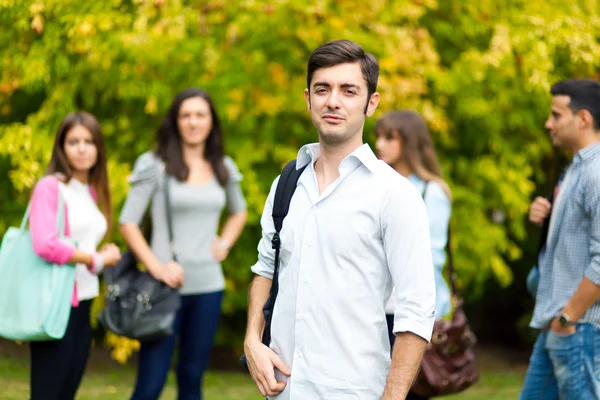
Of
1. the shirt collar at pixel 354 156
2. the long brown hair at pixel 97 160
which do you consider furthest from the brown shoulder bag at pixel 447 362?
the shirt collar at pixel 354 156

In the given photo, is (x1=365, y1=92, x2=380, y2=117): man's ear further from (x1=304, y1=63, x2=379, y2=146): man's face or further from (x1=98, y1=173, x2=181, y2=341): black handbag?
(x1=98, y1=173, x2=181, y2=341): black handbag

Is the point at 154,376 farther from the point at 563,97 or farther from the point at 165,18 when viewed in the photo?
the point at 165,18

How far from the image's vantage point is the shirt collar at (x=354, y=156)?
2.92m

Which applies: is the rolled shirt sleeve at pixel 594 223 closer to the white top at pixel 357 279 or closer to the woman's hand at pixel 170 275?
the white top at pixel 357 279

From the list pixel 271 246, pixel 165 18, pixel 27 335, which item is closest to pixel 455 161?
pixel 165 18

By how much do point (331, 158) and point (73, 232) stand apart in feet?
7.65

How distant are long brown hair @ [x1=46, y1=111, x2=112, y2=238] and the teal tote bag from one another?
335 millimetres

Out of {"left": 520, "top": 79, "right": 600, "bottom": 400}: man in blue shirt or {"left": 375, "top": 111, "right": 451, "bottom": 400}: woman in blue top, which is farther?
{"left": 375, "top": 111, "right": 451, "bottom": 400}: woman in blue top

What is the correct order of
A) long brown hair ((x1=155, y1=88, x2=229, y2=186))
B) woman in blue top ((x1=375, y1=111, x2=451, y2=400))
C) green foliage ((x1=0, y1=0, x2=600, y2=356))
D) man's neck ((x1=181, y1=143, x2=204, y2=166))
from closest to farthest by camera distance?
1. woman in blue top ((x1=375, y1=111, x2=451, y2=400))
2. long brown hair ((x1=155, y1=88, x2=229, y2=186))
3. man's neck ((x1=181, y1=143, x2=204, y2=166))
4. green foliage ((x1=0, y1=0, x2=600, y2=356))

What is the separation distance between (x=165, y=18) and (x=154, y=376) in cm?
334

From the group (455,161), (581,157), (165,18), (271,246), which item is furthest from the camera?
(455,161)

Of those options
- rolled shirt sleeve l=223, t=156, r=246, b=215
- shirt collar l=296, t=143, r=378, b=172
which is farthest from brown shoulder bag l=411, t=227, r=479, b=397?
shirt collar l=296, t=143, r=378, b=172

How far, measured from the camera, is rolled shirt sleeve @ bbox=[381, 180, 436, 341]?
2.78 m

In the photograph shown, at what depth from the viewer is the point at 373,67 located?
117 inches
